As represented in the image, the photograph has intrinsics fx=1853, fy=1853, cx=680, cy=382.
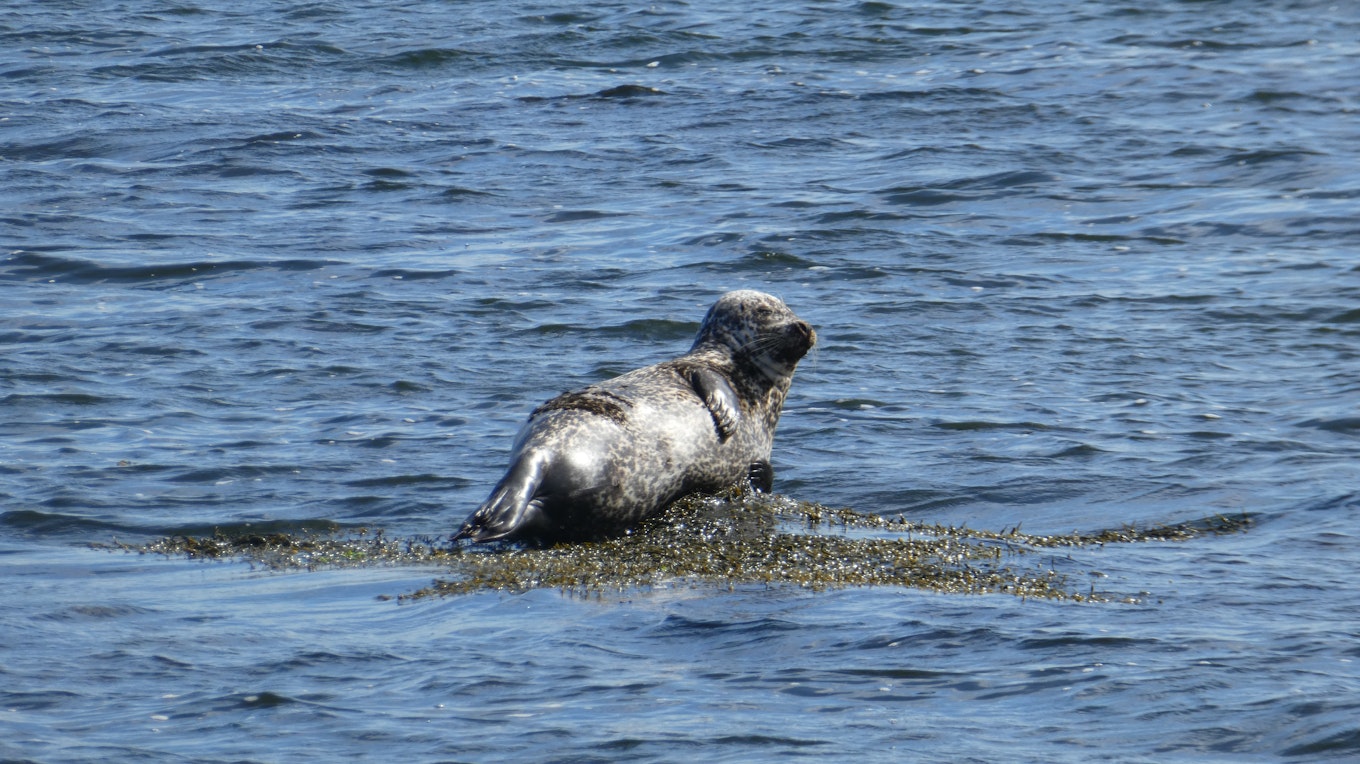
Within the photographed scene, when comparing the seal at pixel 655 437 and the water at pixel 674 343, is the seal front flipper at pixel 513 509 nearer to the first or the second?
the seal at pixel 655 437

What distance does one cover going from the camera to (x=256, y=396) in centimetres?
1101

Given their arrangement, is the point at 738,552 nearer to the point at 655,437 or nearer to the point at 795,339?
the point at 655,437

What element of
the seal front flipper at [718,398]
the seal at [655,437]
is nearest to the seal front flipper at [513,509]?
the seal at [655,437]

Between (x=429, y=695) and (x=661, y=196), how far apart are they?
36.6 ft

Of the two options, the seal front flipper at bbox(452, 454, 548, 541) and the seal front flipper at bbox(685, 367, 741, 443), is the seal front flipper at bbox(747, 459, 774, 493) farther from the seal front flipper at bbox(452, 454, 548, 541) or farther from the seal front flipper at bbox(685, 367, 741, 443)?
the seal front flipper at bbox(452, 454, 548, 541)

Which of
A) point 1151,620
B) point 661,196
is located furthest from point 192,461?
point 661,196

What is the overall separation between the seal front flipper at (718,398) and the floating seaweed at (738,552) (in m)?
0.33

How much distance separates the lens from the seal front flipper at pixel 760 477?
906 centimetres

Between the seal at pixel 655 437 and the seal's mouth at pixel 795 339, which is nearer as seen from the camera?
the seal at pixel 655 437

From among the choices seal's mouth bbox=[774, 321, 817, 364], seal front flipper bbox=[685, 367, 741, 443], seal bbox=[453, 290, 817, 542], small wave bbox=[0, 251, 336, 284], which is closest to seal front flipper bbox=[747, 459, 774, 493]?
seal bbox=[453, 290, 817, 542]

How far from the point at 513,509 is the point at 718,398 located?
1.48 metres

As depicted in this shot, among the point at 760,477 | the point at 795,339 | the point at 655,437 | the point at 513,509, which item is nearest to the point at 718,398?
the point at 760,477

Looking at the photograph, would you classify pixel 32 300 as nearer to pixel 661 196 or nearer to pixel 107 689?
pixel 661 196

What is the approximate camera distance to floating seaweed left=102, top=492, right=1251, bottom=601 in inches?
284
